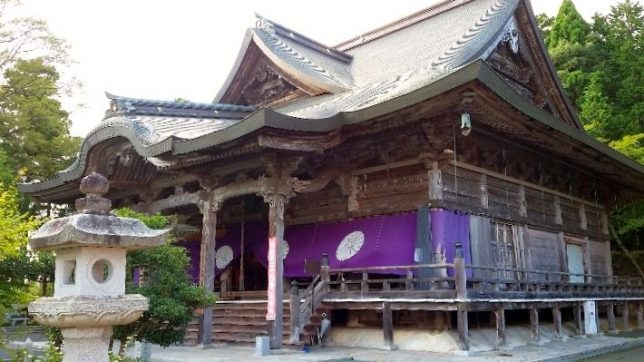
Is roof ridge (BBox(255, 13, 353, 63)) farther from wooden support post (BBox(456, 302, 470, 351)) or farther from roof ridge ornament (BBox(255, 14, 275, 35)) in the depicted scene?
wooden support post (BBox(456, 302, 470, 351))

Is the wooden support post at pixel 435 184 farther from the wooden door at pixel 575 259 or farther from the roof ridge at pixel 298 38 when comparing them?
the roof ridge at pixel 298 38

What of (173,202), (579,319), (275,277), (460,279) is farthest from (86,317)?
(579,319)

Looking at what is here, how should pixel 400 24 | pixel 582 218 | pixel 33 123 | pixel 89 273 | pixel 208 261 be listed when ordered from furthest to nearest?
pixel 33 123
pixel 400 24
pixel 582 218
pixel 208 261
pixel 89 273

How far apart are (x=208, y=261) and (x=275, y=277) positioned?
2150mm

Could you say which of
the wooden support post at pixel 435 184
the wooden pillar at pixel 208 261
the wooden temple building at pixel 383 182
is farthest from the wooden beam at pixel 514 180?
the wooden pillar at pixel 208 261

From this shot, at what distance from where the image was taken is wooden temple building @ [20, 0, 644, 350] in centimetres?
1104

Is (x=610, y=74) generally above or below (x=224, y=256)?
above

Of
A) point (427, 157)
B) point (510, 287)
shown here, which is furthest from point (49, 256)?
point (510, 287)

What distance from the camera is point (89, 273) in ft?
20.3

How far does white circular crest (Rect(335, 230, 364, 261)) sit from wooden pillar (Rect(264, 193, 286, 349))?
218 cm

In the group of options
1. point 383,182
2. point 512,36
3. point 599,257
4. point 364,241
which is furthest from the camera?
point 599,257

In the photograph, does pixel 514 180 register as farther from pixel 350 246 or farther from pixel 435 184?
pixel 350 246

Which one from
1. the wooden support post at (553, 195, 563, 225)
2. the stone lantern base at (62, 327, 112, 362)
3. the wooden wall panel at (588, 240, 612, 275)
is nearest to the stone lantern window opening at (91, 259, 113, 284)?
the stone lantern base at (62, 327, 112, 362)

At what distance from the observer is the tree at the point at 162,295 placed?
8508mm
